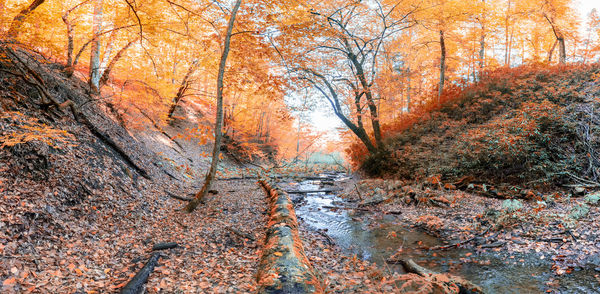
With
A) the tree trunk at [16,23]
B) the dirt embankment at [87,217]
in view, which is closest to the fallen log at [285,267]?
the dirt embankment at [87,217]

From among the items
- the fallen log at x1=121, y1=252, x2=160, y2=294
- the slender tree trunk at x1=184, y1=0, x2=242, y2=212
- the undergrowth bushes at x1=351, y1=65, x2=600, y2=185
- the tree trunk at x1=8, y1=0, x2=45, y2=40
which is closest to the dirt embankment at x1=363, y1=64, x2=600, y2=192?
the undergrowth bushes at x1=351, y1=65, x2=600, y2=185

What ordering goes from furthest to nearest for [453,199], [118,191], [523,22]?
1. [523,22]
2. [453,199]
3. [118,191]

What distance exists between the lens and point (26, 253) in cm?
328

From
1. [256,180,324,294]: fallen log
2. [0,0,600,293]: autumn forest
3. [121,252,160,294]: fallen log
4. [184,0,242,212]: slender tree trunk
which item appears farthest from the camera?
[184,0,242,212]: slender tree trunk

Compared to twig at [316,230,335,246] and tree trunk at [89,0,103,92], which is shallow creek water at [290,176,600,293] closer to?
twig at [316,230,335,246]

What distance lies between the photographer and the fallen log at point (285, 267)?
3.29 meters

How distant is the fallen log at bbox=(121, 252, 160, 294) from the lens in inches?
125

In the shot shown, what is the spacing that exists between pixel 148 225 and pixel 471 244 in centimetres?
681

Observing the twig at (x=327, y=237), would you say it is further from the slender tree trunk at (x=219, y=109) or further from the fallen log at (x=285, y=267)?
the slender tree trunk at (x=219, y=109)

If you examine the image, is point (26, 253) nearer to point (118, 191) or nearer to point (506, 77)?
point (118, 191)

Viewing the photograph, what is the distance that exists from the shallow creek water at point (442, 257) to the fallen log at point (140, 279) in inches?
144

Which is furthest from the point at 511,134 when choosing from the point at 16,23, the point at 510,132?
the point at 16,23

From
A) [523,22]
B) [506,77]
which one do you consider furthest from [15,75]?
[523,22]

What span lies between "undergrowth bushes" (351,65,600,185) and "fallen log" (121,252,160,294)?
9801 mm
